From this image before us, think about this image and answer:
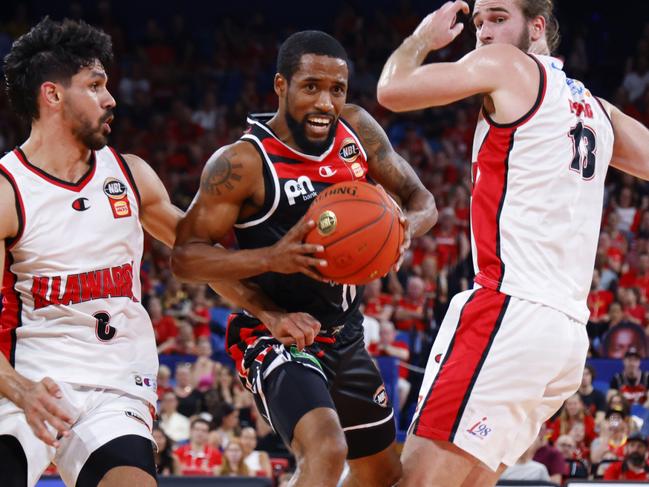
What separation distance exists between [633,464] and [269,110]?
31.5 ft

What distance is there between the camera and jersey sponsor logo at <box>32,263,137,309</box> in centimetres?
404

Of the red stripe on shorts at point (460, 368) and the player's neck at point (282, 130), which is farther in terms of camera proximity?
the player's neck at point (282, 130)

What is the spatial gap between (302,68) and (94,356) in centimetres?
145

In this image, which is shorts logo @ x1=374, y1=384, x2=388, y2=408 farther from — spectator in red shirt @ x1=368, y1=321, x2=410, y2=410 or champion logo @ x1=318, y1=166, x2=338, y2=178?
spectator in red shirt @ x1=368, y1=321, x2=410, y2=410

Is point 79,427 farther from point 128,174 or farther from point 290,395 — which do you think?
point 128,174

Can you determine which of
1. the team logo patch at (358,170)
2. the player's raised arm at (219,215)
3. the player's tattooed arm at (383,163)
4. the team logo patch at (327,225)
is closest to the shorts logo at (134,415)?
the player's raised arm at (219,215)

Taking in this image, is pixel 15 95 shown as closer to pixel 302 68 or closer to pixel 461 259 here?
pixel 302 68

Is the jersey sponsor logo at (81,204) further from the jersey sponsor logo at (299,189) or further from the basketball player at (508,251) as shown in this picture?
the basketball player at (508,251)

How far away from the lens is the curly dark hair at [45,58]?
420 cm

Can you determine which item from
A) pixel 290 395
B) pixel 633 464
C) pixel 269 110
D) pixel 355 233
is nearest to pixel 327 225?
pixel 355 233

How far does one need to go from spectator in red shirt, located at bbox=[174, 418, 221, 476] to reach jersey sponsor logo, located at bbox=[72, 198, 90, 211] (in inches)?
200

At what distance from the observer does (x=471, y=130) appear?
624 inches

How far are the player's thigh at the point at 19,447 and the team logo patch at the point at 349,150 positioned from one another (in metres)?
1.73

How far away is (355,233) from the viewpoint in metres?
3.88
